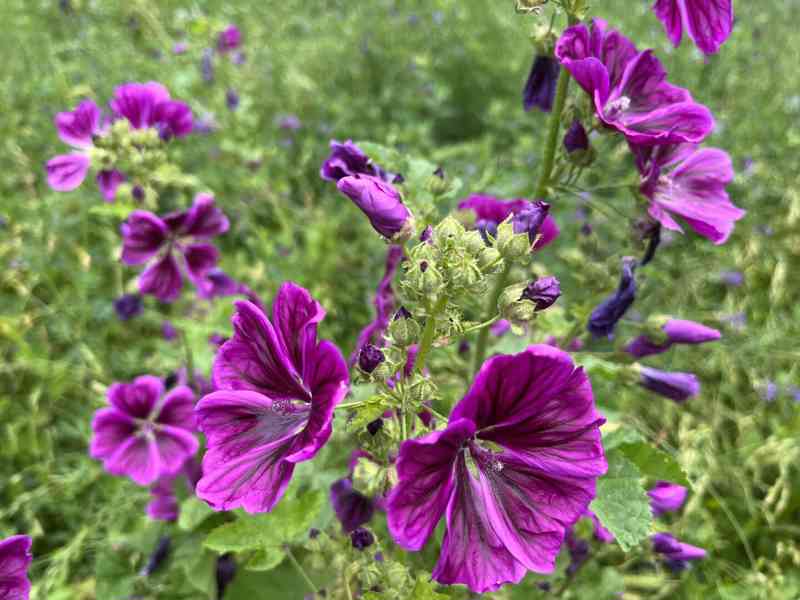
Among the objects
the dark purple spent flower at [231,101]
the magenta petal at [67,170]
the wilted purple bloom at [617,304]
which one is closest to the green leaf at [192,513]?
the wilted purple bloom at [617,304]

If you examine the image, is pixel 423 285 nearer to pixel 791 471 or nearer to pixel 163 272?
pixel 163 272

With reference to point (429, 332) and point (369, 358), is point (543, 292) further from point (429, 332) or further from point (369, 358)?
point (369, 358)

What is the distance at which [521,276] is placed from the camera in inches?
74.6

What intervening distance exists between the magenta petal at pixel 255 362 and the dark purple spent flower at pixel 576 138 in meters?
0.68

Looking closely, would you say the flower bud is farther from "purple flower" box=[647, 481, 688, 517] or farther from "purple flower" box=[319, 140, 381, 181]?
"purple flower" box=[647, 481, 688, 517]

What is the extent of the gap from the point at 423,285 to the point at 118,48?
15.0 feet

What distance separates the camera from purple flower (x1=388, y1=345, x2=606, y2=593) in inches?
37.9

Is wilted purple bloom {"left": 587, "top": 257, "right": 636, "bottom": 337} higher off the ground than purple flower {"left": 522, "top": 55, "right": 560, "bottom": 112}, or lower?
lower

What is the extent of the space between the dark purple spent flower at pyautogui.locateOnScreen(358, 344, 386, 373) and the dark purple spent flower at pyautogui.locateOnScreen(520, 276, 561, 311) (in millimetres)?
273

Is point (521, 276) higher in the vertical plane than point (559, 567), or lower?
higher

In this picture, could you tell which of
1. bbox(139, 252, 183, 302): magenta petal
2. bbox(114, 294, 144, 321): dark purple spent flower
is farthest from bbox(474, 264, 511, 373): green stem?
bbox(114, 294, 144, 321): dark purple spent flower

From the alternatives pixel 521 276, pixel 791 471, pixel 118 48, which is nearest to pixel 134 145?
pixel 521 276

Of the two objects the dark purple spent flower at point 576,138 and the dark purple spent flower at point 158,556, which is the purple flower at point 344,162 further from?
the dark purple spent flower at point 158,556

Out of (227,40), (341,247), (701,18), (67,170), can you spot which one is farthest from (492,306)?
(227,40)
